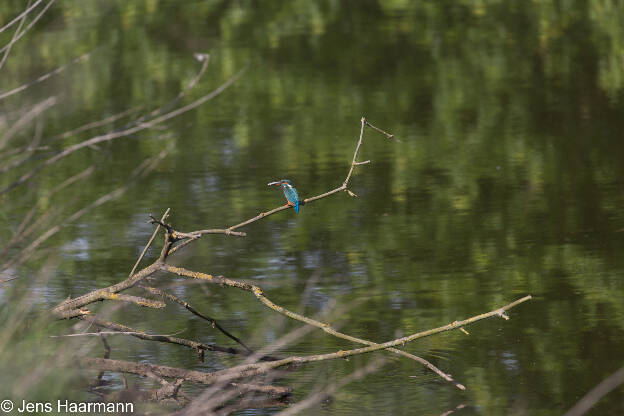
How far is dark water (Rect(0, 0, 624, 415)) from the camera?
15.6 feet

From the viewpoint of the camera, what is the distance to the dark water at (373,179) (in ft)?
15.6

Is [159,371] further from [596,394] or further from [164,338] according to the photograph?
[596,394]

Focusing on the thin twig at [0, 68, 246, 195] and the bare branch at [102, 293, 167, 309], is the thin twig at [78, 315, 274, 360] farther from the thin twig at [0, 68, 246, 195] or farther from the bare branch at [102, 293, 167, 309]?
the thin twig at [0, 68, 246, 195]

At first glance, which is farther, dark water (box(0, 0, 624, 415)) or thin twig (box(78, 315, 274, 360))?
dark water (box(0, 0, 624, 415))

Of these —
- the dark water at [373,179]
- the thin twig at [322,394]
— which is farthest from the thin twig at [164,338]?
the thin twig at [322,394]

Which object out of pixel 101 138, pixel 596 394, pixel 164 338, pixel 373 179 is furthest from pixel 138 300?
pixel 373 179

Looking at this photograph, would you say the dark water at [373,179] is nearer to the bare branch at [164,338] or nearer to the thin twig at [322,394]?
the bare branch at [164,338]

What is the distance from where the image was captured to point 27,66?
11547mm

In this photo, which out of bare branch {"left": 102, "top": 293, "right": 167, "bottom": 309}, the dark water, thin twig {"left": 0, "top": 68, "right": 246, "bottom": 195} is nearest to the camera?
thin twig {"left": 0, "top": 68, "right": 246, "bottom": 195}

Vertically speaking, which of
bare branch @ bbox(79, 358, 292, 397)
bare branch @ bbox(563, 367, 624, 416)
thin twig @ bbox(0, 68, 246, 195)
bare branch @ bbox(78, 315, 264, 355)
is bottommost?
bare branch @ bbox(563, 367, 624, 416)

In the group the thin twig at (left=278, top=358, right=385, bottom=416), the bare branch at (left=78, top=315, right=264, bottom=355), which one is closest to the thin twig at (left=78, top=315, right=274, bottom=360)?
the bare branch at (left=78, top=315, right=264, bottom=355)

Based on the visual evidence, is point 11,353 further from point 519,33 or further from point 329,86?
point 519,33

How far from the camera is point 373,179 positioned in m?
Result: 7.78

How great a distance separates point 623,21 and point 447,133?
4.51 meters
